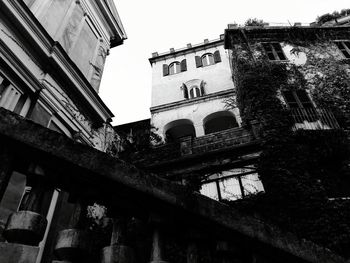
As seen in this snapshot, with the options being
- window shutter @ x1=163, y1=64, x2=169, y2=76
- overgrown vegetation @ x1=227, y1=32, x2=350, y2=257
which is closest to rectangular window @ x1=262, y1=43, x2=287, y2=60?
overgrown vegetation @ x1=227, y1=32, x2=350, y2=257

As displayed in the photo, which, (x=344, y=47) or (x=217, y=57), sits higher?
(x=217, y=57)

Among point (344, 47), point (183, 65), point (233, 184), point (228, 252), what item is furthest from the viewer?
point (183, 65)

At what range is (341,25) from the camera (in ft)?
57.8

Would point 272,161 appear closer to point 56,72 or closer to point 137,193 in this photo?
point 56,72

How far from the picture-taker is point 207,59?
23000 mm

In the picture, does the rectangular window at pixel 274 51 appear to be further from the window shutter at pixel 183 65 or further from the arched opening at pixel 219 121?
the window shutter at pixel 183 65

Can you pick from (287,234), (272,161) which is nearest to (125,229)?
(287,234)

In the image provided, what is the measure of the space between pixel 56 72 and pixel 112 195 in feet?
24.4

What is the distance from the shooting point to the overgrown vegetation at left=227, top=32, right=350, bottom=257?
8727 millimetres

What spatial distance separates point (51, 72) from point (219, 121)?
1365cm

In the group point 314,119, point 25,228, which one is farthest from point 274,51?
point 25,228

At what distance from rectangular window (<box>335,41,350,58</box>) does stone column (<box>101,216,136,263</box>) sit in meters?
17.8

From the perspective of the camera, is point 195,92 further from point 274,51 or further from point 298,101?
point 298,101

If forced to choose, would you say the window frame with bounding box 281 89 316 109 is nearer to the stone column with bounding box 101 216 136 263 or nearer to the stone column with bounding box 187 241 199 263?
the stone column with bounding box 187 241 199 263
